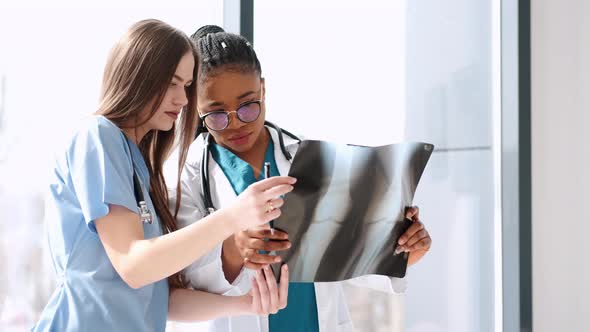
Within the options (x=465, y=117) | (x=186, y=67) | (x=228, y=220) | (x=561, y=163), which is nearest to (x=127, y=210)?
(x=228, y=220)

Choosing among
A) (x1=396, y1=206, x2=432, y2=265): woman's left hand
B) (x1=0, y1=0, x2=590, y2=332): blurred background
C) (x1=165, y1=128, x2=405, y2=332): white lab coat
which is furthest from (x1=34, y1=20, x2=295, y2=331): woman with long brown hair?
(x1=0, y1=0, x2=590, y2=332): blurred background

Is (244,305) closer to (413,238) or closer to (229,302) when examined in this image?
(229,302)

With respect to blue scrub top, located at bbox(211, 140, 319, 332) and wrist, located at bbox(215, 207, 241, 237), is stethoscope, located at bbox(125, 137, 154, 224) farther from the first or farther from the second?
blue scrub top, located at bbox(211, 140, 319, 332)

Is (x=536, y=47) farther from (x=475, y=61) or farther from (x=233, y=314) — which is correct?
(x=233, y=314)

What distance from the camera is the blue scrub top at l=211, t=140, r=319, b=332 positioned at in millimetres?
1392

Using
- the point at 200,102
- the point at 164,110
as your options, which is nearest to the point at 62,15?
the point at 200,102

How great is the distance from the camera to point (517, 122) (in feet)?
8.54

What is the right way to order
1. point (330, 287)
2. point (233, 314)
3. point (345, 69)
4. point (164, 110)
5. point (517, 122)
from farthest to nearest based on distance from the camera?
point (517, 122) → point (345, 69) → point (330, 287) → point (233, 314) → point (164, 110)

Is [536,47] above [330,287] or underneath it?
above

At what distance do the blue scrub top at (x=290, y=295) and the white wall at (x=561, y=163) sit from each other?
149 centimetres

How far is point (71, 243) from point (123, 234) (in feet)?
0.31

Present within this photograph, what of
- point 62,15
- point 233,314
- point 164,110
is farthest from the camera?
point 62,15

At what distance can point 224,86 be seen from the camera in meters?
1.36

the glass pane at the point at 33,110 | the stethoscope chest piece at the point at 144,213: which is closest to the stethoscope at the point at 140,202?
the stethoscope chest piece at the point at 144,213
